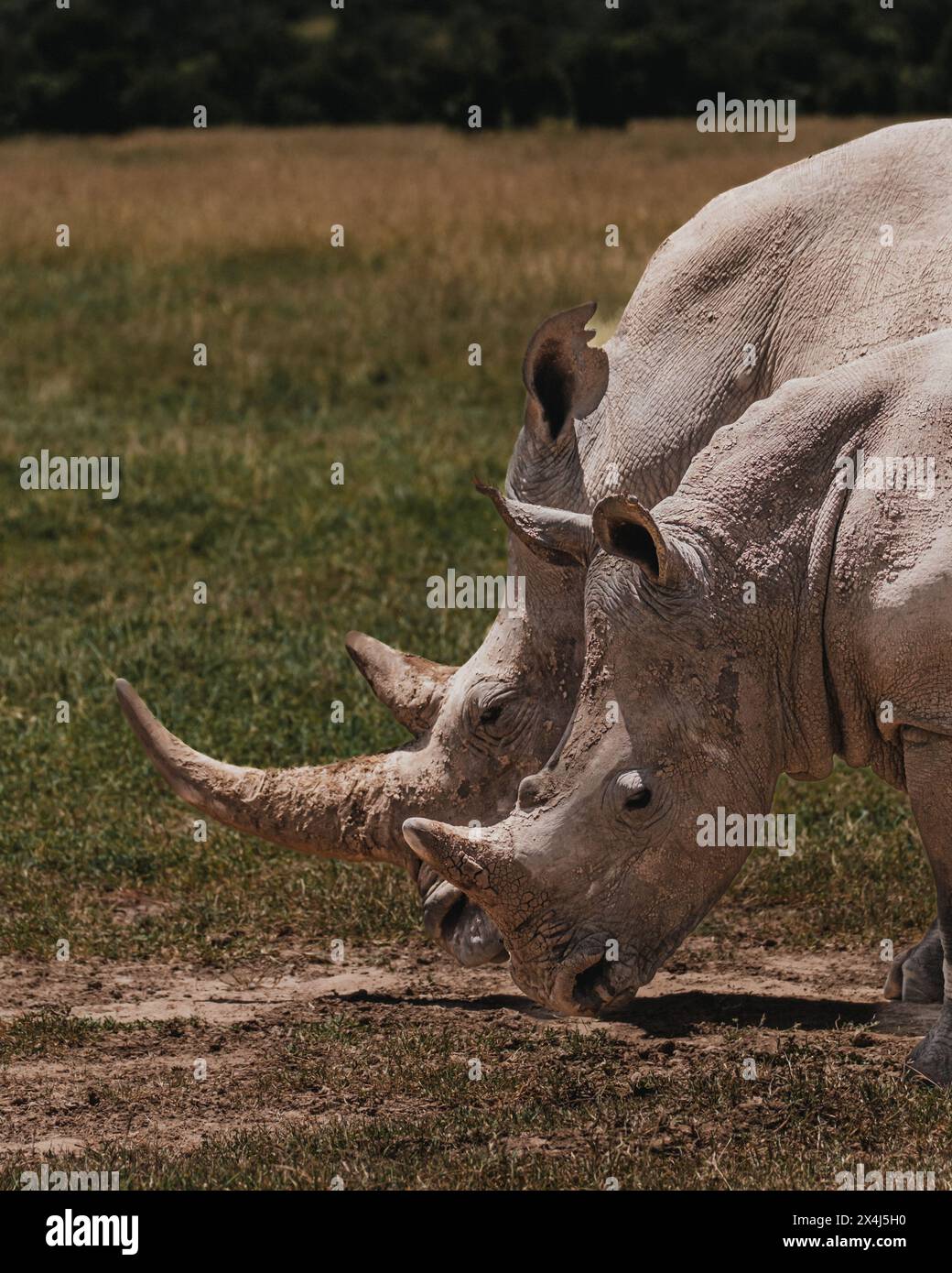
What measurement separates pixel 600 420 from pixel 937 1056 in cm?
197

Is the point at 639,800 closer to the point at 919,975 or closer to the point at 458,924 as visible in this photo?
the point at 458,924

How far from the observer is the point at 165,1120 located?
549cm

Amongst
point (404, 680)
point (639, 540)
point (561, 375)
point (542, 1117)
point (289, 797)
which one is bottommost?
point (542, 1117)

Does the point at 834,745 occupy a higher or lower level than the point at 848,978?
higher

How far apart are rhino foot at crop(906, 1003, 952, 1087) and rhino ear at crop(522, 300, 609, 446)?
1.95 m

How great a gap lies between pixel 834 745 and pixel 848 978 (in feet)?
4.88

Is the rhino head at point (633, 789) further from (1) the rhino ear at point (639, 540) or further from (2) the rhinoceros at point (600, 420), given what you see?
(2) the rhinoceros at point (600, 420)

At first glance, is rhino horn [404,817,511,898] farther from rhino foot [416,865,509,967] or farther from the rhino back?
the rhino back

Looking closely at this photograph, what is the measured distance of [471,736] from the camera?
5926 mm

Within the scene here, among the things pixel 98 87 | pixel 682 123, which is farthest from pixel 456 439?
pixel 98 87

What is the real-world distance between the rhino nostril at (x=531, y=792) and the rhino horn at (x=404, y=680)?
87cm

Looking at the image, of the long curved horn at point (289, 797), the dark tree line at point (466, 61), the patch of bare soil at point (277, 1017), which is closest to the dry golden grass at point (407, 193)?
the dark tree line at point (466, 61)

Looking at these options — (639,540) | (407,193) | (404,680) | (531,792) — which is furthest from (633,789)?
(407,193)

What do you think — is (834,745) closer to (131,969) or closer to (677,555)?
(677,555)
